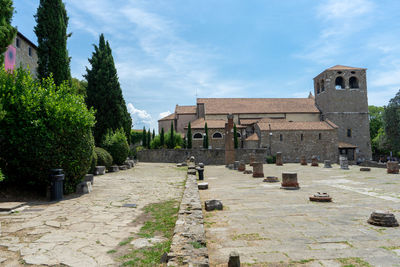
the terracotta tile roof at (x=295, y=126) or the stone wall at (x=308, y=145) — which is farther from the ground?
the terracotta tile roof at (x=295, y=126)

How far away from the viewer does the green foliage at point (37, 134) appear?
6836 mm

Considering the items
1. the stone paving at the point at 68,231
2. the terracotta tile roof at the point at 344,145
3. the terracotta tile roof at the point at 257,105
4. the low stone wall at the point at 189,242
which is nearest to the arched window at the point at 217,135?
the terracotta tile roof at the point at 257,105

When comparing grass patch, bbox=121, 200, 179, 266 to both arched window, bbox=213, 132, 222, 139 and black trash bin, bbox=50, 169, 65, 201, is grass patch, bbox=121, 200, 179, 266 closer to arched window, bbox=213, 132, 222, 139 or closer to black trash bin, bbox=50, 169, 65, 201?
black trash bin, bbox=50, 169, 65, 201

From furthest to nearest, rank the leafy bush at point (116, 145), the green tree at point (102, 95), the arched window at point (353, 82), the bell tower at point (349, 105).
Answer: the arched window at point (353, 82), the bell tower at point (349, 105), the green tree at point (102, 95), the leafy bush at point (116, 145)

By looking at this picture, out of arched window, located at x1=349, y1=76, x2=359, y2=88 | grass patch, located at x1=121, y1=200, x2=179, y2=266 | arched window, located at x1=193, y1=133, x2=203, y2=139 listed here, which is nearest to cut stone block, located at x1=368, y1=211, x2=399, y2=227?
grass patch, located at x1=121, y1=200, x2=179, y2=266

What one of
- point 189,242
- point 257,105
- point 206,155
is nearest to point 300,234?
point 189,242

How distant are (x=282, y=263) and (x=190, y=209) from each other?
7.79ft

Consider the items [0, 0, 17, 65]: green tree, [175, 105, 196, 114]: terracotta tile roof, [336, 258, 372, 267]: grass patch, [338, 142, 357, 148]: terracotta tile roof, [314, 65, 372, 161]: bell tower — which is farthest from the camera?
[175, 105, 196, 114]: terracotta tile roof

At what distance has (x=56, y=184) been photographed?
6.80 metres

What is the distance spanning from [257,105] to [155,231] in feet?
135

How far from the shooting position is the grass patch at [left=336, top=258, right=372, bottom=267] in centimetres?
A: 290

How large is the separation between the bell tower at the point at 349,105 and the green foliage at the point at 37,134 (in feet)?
131

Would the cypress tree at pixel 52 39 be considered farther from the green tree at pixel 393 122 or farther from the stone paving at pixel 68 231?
the green tree at pixel 393 122

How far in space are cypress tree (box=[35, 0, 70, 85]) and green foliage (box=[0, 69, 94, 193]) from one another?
634 centimetres
